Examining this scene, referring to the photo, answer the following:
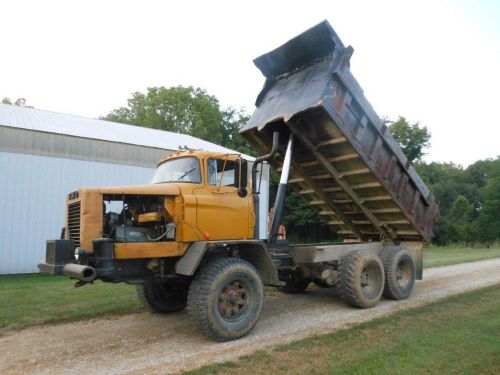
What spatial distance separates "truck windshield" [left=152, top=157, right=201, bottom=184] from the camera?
6.48 m

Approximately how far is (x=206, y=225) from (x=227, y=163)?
104cm

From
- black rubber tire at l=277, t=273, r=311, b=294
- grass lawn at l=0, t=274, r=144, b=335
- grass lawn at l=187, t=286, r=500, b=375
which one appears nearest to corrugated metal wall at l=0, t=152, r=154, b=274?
grass lawn at l=0, t=274, r=144, b=335

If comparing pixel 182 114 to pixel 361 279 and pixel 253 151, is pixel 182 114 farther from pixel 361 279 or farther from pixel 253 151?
pixel 361 279

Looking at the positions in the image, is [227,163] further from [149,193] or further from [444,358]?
[444,358]

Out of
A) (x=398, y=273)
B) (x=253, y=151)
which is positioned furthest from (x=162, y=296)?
(x=253, y=151)

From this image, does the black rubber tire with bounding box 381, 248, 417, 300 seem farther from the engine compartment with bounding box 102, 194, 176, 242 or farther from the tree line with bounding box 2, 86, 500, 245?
the tree line with bounding box 2, 86, 500, 245

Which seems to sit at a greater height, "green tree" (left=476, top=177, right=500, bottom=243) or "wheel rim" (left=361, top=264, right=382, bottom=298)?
"green tree" (left=476, top=177, right=500, bottom=243)

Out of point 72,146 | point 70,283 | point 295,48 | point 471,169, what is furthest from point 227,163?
point 471,169

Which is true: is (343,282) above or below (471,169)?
below

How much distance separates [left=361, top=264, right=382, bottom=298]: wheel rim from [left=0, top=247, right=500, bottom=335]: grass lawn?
233 cm

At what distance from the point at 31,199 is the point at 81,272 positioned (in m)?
10.1

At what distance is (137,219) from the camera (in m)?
6.23

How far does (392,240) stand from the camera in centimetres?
986

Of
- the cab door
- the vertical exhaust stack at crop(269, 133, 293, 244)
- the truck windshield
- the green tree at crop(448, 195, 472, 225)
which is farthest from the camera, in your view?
the green tree at crop(448, 195, 472, 225)
